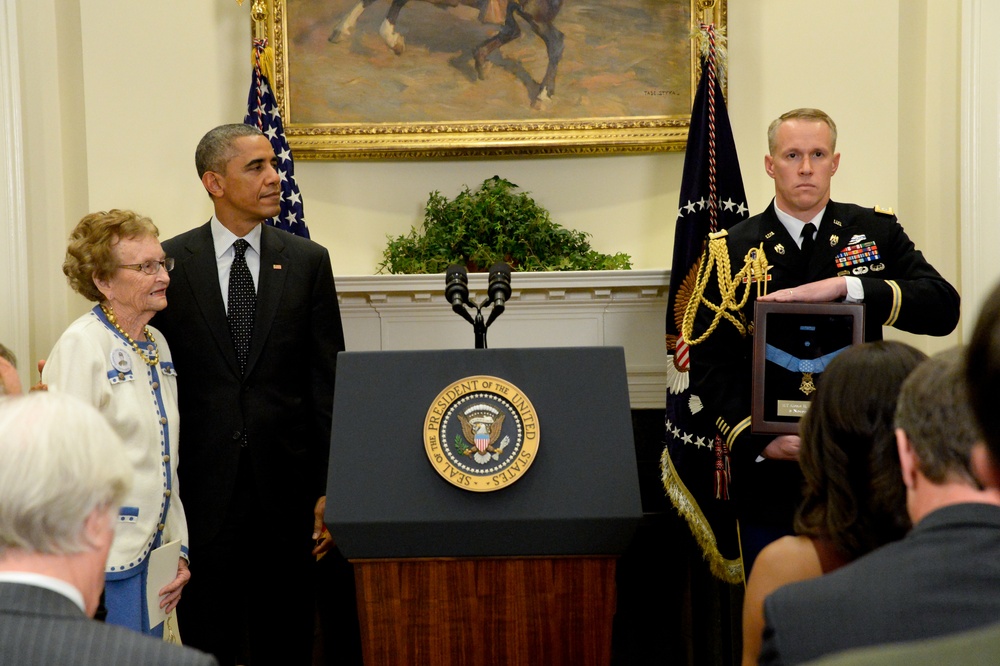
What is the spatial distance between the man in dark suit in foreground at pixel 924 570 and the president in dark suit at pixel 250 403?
2324 millimetres

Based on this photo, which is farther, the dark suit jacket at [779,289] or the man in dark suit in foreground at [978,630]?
the dark suit jacket at [779,289]

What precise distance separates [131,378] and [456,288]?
968 mm

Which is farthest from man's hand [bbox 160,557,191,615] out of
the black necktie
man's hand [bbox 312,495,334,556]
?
the black necktie

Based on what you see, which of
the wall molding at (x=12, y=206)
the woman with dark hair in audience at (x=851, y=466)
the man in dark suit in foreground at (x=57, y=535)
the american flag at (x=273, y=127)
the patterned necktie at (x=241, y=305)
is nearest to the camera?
the man in dark suit in foreground at (x=57, y=535)

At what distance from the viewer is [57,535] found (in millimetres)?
1354

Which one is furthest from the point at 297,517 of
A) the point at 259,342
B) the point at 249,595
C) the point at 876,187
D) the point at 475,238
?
the point at 876,187

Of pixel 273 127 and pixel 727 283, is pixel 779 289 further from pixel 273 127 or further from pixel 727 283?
pixel 273 127

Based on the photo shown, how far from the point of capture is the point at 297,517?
343 centimetres

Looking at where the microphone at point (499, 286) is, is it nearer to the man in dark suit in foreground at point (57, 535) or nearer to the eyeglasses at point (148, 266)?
the eyeglasses at point (148, 266)

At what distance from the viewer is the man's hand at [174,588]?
2967 millimetres

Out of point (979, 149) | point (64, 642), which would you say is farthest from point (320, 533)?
point (979, 149)

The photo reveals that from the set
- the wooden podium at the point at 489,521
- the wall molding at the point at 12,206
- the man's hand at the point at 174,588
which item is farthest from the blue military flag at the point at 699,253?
the wall molding at the point at 12,206

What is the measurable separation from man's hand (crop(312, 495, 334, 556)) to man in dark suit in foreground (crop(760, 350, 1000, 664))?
2.30m

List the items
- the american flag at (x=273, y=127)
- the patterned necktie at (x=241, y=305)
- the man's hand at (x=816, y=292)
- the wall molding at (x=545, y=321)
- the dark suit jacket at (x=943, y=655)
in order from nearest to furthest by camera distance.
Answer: the dark suit jacket at (x=943, y=655)
the man's hand at (x=816, y=292)
the patterned necktie at (x=241, y=305)
the american flag at (x=273, y=127)
the wall molding at (x=545, y=321)
